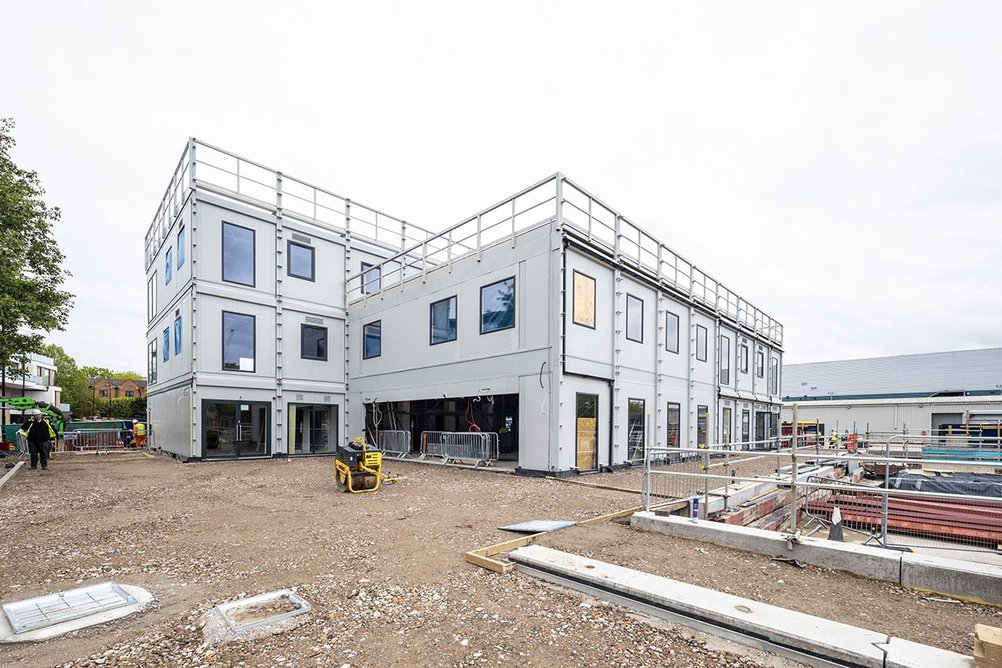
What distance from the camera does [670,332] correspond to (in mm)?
18203

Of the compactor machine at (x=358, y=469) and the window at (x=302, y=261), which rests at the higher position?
the window at (x=302, y=261)

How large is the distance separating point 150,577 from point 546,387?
9.10 m

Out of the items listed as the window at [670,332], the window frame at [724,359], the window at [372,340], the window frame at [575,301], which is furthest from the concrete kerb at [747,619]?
the window frame at [724,359]

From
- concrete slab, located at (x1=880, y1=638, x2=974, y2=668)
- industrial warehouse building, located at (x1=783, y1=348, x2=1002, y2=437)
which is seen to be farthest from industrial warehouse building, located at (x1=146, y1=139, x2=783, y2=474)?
industrial warehouse building, located at (x1=783, y1=348, x2=1002, y2=437)

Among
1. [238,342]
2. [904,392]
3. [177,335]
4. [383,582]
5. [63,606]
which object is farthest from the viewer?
[904,392]

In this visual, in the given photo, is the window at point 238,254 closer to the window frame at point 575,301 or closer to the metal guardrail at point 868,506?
the window frame at point 575,301

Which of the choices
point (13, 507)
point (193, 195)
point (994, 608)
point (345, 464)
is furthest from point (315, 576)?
point (193, 195)

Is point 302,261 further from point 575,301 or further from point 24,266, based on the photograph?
point 575,301

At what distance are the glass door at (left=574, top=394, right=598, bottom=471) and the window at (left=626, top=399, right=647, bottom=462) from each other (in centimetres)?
186

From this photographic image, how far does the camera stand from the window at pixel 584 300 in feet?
44.4

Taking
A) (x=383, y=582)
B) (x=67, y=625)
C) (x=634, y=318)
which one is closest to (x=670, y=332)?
(x=634, y=318)

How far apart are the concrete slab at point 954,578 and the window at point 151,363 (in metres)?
27.1

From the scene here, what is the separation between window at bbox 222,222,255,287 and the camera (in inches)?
712

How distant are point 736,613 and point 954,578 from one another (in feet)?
8.06
